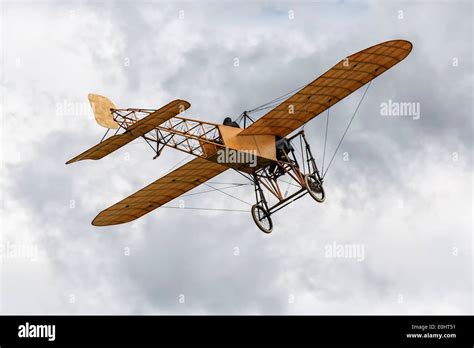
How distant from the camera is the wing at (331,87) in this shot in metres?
33.2

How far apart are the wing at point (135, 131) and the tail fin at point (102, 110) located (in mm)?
552

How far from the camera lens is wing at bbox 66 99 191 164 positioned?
103 ft

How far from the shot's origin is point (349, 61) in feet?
109

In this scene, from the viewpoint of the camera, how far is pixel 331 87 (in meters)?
34.3

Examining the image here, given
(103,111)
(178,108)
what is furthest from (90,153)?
(178,108)

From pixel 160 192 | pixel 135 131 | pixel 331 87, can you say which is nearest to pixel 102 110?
pixel 135 131

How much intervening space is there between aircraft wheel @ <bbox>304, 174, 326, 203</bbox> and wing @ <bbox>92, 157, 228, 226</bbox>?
2.68 metres

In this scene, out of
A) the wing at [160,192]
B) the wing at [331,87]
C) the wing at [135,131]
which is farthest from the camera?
the wing at [160,192]

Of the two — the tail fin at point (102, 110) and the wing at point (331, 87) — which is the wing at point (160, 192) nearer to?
the wing at point (331, 87)

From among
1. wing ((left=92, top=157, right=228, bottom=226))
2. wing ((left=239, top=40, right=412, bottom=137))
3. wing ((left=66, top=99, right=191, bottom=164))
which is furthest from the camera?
wing ((left=92, top=157, right=228, bottom=226))

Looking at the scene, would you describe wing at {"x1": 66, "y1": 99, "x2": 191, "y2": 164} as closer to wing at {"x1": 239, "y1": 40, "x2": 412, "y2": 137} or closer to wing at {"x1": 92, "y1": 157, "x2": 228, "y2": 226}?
wing at {"x1": 92, "y1": 157, "x2": 228, "y2": 226}

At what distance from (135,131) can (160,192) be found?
16.0 ft

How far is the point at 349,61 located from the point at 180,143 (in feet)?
17.9
